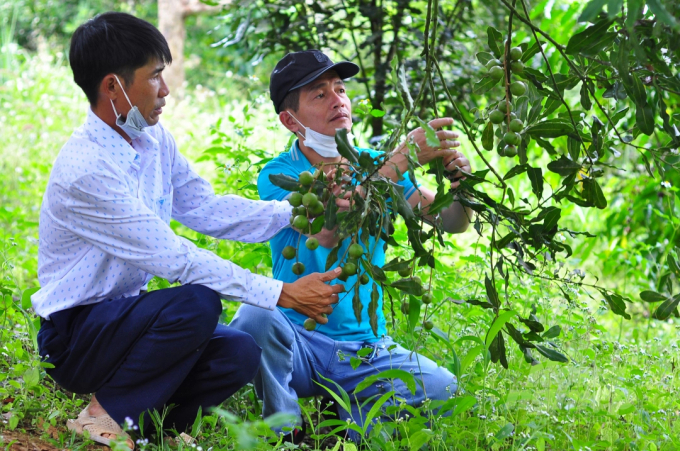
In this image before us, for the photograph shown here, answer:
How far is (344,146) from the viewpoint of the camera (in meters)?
1.50

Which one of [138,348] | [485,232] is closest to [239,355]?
[138,348]

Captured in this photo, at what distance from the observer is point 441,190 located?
167 centimetres

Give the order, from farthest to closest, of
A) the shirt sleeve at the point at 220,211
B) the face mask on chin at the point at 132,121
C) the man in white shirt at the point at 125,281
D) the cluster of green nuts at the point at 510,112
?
the shirt sleeve at the point at 220,211, the face mask on chin at the point at 132,121, the man in white shirt at the point at 125,281, the cluster of green nuts at the point at 510,112

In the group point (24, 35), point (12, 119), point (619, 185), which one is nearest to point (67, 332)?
point (619, 185)

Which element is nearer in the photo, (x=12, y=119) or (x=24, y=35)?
(x=12, y=119)

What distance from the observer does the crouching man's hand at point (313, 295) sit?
1.84 m

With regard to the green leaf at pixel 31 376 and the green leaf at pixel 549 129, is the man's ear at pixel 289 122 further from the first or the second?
the green leaf at pixel 31 376

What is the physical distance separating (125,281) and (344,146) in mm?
804

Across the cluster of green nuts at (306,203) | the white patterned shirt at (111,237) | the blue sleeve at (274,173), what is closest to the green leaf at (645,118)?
the cluster of green nuts at (306,203)

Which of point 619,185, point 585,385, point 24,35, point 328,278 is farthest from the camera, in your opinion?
point 24,35

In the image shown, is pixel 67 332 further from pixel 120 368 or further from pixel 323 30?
pixel 323 30

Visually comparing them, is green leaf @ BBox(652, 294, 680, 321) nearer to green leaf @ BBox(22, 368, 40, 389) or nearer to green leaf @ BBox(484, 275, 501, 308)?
green leaf @ BBox(484, 275, 501, 308)

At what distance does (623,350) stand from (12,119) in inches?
194

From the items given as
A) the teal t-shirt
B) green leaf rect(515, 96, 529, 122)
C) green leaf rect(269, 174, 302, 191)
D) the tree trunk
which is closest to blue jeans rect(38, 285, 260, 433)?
the teal t-shirt
